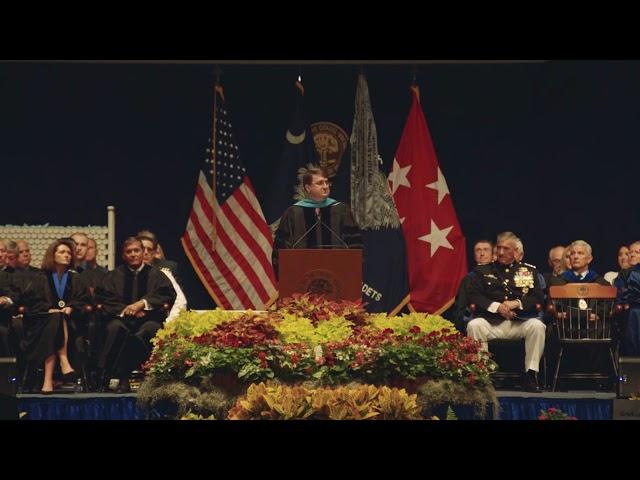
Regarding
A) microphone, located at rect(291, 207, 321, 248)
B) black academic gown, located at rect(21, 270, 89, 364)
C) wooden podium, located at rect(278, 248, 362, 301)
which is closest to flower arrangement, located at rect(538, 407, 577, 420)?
wooden podium, located at rect(278, 248, 362, 301)

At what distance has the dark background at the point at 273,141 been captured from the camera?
22.1 metres

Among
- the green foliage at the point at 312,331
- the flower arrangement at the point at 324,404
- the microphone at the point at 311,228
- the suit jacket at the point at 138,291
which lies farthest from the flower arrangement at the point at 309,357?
the microphone at the point at 311,228

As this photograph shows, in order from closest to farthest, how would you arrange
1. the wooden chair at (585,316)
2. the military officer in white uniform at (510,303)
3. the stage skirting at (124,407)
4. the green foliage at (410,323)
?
the green foliage at (410,323) → the stage skirting at (124,407) → the military officer in white uniform at (510,303) → the wooden chair at (585,316)

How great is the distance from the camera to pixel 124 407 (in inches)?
767

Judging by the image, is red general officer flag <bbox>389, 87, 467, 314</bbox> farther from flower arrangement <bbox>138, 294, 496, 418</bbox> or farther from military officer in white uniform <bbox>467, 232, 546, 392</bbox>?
flower arrangement <bbox>138, 294, 496, 418</bbox>

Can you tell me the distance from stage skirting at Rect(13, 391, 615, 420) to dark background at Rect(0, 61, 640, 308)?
2.92 meters

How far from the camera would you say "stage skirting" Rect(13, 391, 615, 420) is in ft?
63.7

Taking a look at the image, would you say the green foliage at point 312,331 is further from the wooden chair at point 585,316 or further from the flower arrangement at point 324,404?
the wooden chair at point 585,316

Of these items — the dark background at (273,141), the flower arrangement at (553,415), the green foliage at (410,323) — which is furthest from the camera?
the dark background at (273,141)

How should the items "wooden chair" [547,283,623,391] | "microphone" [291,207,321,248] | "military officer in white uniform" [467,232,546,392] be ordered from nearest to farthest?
"military officer in white uniform" [467,232,546,392]
"wooden chair" [547,283,623,391]
"microphone" [291,207,321,248]

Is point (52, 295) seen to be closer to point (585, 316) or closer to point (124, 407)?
point (124, 407)

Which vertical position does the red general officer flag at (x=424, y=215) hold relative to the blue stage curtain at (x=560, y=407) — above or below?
above

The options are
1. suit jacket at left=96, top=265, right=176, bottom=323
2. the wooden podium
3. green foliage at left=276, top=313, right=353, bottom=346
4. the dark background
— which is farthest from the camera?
the dark background

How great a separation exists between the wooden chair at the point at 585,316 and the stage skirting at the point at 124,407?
86 cm
